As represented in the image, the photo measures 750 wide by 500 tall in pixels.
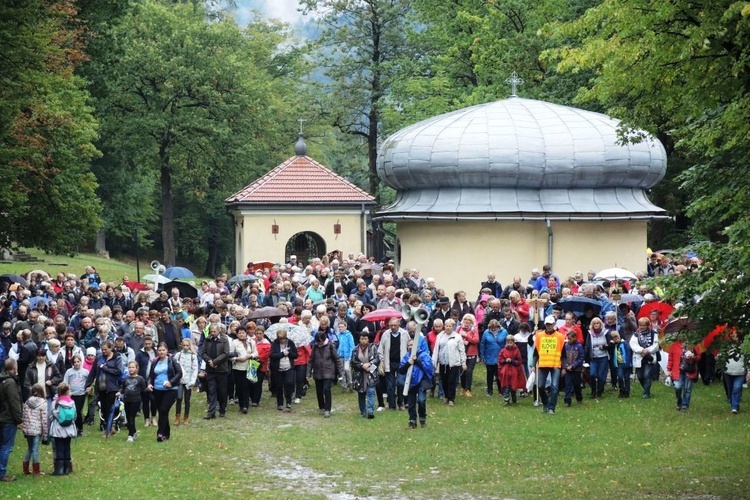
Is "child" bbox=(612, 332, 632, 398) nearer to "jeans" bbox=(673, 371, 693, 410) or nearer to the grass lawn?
the grass lawn

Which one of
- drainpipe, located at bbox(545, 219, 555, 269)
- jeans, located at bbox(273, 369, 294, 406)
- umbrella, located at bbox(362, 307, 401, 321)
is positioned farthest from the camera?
drainpipe, located at bbox(545, 219, 555, 269)

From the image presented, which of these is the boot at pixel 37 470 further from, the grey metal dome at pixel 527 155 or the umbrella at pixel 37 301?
the grey metal dome at pixel 527 155

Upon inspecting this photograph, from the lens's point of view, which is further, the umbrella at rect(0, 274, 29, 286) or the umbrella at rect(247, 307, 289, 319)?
the umbrella at rect(0, 274, 29, 286)

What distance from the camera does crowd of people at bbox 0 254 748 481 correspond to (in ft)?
63.5

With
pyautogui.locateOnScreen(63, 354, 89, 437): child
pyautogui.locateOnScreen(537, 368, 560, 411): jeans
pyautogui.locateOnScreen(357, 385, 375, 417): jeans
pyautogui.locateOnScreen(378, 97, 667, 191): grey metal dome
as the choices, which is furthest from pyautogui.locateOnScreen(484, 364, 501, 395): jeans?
pyautogui.locateOnScreen(378, 97, 667, 191): grey metal dome

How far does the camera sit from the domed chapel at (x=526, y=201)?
107 ft

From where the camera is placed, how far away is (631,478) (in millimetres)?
16172

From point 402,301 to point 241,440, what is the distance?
6.26 m

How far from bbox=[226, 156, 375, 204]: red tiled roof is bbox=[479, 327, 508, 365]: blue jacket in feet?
69.3

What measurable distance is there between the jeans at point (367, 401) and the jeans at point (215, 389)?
2270mm

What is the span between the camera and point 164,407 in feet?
63.4

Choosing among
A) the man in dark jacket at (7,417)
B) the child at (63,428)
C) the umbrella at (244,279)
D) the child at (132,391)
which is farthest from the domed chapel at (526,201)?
the man in dark jacket at (7,417)

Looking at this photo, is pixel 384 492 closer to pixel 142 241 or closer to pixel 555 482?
pixel 555 482

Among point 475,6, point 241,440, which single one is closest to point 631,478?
point 241,440
